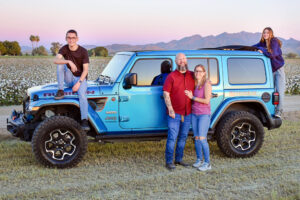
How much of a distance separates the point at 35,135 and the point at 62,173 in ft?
2.48

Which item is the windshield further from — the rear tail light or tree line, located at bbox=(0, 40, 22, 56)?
tree line, located at bbox=(0, 40, 22, 56)

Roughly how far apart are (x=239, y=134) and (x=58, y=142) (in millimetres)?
3274

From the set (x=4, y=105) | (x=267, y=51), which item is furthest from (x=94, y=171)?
(x=4, y=105)

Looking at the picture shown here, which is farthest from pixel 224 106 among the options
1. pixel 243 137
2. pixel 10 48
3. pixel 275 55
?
pixel 10 48

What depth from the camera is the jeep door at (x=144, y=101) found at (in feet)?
23.2

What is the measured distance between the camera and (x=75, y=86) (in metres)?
6.82

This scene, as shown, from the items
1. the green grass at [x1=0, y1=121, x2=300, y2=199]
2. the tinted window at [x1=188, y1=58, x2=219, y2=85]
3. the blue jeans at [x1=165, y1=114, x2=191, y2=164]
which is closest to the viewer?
the green grass at [x1=0, y1=121, x2=300, y2=199]

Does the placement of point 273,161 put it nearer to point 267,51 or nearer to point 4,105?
point 267,51

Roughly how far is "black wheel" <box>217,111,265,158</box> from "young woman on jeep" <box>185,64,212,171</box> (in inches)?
26.4

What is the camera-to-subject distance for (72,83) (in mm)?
7062

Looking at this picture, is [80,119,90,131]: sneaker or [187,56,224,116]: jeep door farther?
[187,56,224,116]: jeep door

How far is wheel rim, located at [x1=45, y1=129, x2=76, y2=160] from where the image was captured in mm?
6883

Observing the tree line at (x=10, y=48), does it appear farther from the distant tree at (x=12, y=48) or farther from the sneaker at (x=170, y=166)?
the sneaker at (x=170, y=166)

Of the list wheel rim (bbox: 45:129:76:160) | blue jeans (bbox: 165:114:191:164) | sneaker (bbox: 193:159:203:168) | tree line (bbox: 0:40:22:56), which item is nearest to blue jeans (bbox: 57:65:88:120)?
wheel rim (bbox: 45:129:76:160)
